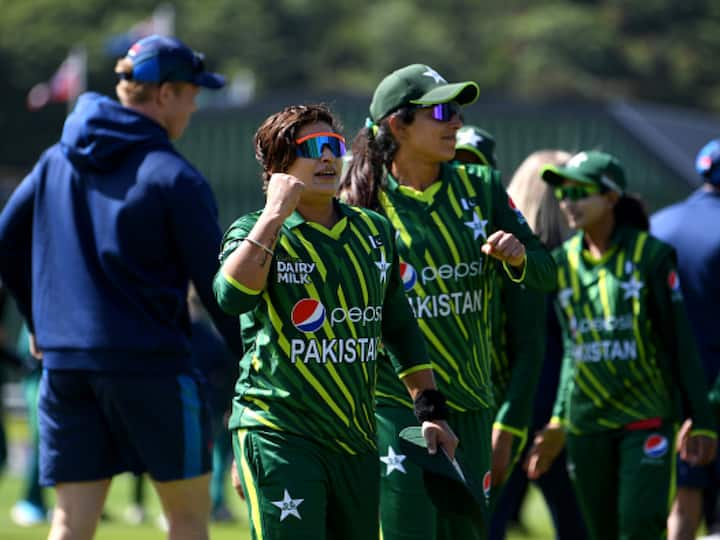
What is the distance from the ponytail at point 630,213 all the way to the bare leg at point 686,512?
1.44 metres

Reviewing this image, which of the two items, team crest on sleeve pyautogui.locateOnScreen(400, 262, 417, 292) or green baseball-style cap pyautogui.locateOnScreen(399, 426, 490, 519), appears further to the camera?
team crest on sleeve pyautogui.locateOnScreen(400, 262, 417, 292)

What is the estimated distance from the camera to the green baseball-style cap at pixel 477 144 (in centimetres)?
712

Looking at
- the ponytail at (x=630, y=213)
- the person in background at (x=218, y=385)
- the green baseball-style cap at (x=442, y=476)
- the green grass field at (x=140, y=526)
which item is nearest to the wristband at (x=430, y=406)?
the green baseball-style cap at (x=442, y=476)

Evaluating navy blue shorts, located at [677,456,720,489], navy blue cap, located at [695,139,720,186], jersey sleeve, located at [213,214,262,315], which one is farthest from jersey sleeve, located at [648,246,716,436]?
jersey sleeve, located at [213,214,262,315]

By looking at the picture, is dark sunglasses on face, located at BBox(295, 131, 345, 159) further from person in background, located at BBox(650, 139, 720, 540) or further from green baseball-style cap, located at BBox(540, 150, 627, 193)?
person in background, located at BBox(650, 139, 720, 540)

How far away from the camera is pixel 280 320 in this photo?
5.04 meters

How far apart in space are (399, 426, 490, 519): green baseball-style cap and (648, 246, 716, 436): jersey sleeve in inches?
77.5

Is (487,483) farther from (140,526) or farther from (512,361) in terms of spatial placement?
(140,526)

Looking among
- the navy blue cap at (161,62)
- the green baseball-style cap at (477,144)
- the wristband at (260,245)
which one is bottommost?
the wristband at (260,245)

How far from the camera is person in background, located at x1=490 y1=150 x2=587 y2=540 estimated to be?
7.51 metres

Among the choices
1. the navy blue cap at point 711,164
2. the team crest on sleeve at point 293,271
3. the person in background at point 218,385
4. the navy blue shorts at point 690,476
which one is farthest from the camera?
the person in background at point 218,385

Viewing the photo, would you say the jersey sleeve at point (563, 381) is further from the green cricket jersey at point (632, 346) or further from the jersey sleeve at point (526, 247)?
the jersey sleeve at point (526, 247)

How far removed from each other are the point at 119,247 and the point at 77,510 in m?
1.05

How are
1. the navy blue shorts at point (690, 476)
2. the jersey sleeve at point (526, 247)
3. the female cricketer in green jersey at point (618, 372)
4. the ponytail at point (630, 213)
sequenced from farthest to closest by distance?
the navy blue shorts at point (690, 476), the ponytail at point (630, 213), the female cricketer in green jersey at point (618, 372), the jersey sleeve at point (526, 247)
